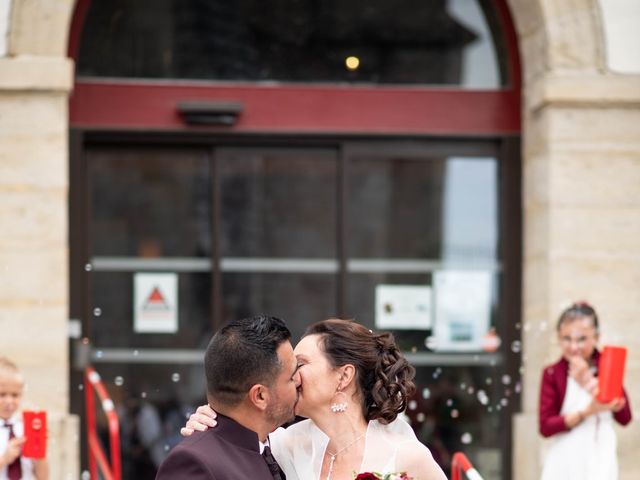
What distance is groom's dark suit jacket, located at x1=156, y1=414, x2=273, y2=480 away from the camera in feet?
10.4

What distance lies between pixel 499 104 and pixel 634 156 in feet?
3.67

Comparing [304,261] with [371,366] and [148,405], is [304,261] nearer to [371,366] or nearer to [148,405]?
[148,405]

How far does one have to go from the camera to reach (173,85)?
28.2 feet

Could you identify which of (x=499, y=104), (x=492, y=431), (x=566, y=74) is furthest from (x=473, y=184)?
(x=492, y=431)

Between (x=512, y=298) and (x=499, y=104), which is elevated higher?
(x=499, y=104)

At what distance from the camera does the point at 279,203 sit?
883cm

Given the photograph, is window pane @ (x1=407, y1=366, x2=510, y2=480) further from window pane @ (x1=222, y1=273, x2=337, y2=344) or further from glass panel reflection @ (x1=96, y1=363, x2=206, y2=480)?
glass panel reflection @ (x1=96, y1=363, x2=206, y2=480)

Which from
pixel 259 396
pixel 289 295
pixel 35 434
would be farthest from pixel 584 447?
pixel 259 396

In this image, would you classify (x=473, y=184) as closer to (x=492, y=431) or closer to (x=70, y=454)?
(x=492, y=431)

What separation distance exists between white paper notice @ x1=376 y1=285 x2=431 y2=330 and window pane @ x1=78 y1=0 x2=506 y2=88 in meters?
1.56

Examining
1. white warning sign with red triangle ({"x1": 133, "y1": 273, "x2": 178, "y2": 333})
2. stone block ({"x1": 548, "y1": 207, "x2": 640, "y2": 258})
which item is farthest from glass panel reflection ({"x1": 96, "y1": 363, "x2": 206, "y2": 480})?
stone block ({"x1": 548, "y1": 207, "x2": 640, "y2": 258})

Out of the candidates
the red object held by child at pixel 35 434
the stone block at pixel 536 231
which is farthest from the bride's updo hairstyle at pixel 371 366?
the stone block at pixel 536 231

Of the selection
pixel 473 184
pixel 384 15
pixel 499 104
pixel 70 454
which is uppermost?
pixel 384 15

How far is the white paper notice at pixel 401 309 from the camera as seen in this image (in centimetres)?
880
